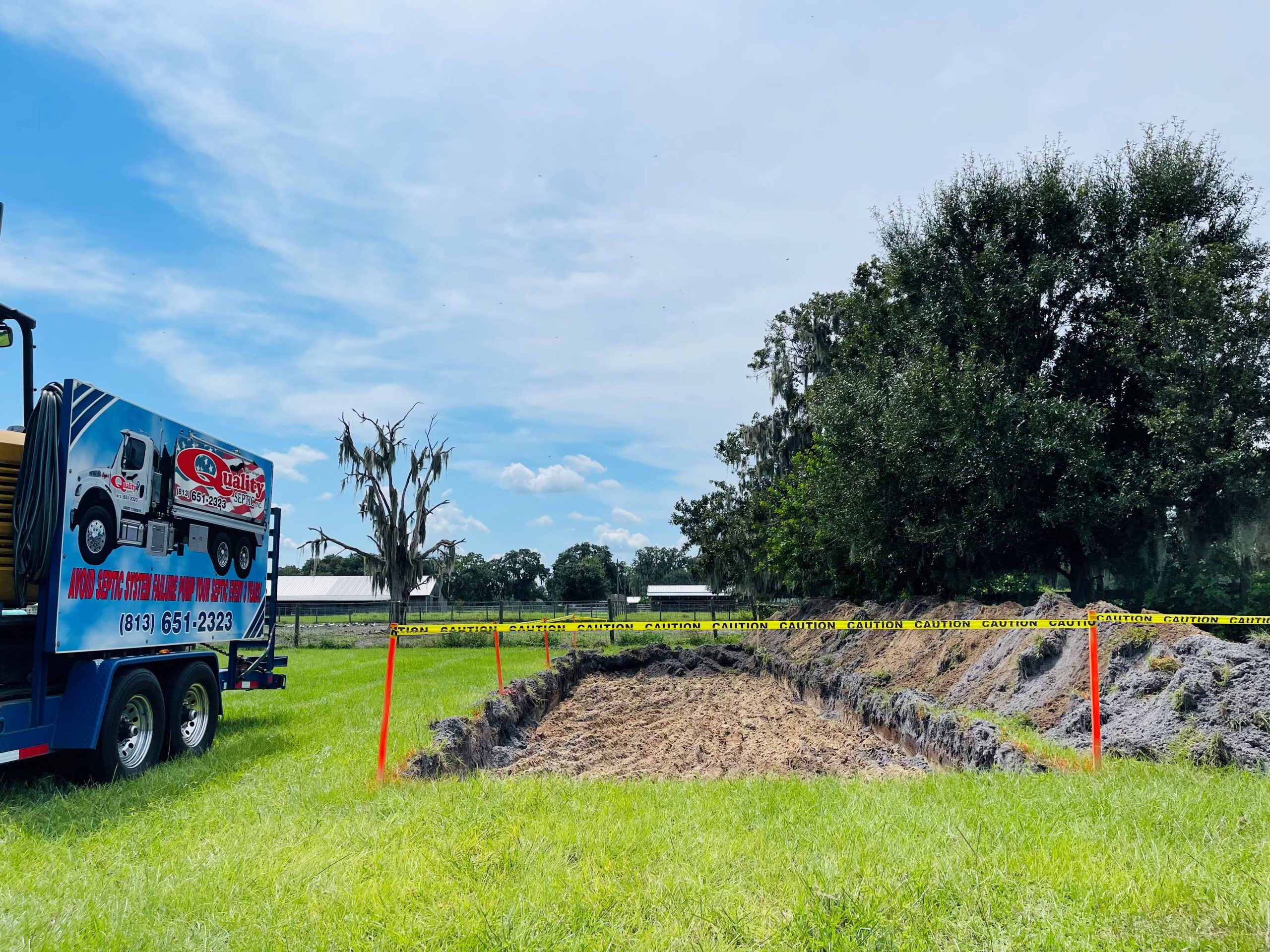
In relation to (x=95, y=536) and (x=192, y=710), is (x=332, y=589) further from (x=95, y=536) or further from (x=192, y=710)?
(x=95, y=536)

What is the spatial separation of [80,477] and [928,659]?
499 inches

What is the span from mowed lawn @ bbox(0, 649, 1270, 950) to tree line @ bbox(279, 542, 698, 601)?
84.0 meters

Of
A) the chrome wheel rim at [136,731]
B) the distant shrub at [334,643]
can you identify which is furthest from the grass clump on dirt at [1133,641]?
the distant shrub at [334,643]

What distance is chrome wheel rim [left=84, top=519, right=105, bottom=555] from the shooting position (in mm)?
7109

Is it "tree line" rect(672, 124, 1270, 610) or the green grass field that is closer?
"tree line" rect(672, 124, 1270, 610)

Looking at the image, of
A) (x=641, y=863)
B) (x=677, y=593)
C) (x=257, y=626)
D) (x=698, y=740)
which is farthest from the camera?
(x=677, y=593)

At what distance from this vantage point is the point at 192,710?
364 inches

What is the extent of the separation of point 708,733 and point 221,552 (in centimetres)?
674

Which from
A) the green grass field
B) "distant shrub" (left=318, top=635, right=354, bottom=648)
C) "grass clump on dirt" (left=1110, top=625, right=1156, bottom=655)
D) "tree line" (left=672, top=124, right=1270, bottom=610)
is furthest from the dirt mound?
the green grass field

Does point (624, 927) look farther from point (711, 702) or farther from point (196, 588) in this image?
point (711, 702)

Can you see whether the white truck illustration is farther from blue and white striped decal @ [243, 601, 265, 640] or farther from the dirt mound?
the dirt mound

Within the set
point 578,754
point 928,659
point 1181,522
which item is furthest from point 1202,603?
point 578,754

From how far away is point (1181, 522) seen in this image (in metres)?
20.8

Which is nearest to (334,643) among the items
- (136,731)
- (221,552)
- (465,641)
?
(465,641)
